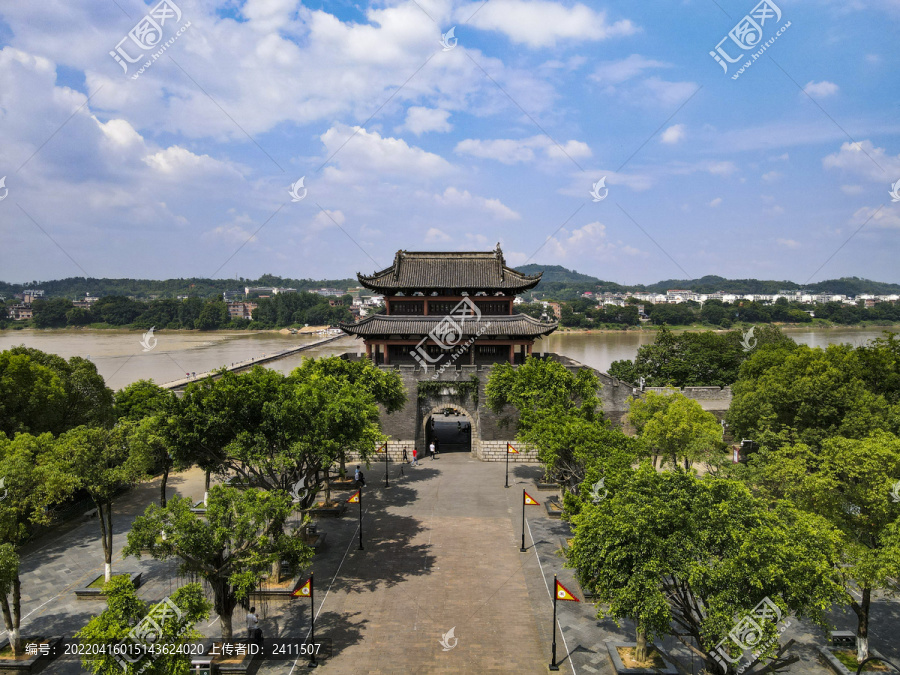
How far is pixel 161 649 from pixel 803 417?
1055 inches

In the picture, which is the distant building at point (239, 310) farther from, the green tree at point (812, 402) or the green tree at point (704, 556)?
the green tree at point (704, 556)

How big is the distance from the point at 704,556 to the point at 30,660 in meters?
15.9

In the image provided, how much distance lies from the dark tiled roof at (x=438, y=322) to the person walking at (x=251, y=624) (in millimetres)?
20326

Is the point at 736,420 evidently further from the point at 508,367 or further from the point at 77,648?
the point at 77,648

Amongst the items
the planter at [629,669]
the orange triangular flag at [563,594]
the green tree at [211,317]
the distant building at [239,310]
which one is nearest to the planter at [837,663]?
the planter at [629,669]

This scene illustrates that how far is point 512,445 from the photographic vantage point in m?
30.5

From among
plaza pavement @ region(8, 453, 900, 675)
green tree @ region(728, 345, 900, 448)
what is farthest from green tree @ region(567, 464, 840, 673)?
green tree @ region(728, 345, 900, 448)

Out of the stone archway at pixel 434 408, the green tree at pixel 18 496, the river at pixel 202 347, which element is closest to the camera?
the green tree at pixel 18 496

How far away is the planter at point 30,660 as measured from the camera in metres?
12.6

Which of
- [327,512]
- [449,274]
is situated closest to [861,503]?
[327,512]

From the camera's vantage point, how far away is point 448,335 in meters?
34.0

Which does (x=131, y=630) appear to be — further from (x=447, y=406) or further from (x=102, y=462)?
(x=447, y=406)

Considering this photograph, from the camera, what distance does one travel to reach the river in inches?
2141

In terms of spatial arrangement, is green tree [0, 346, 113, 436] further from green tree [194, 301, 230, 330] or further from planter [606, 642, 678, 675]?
green tree [194, 301, 230, 330]
